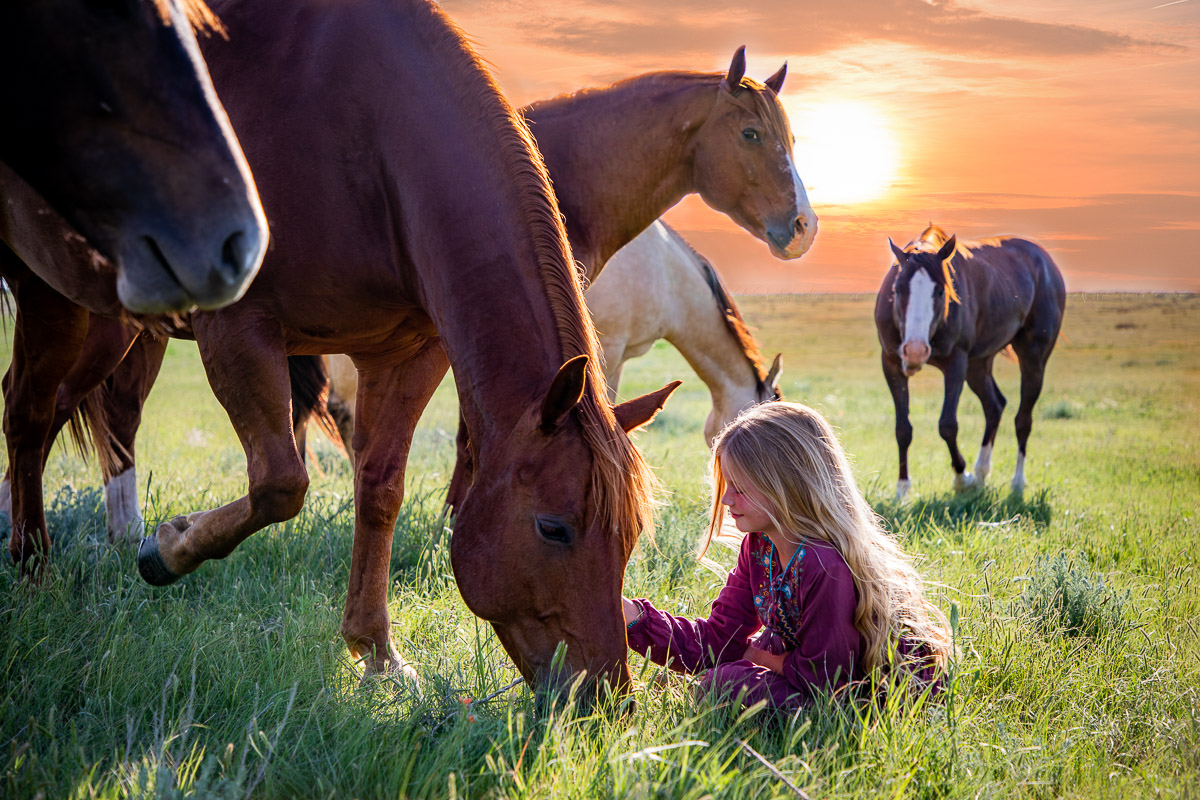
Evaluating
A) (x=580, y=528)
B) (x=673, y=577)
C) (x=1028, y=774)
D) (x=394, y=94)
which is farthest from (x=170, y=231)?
(x=673, y=577)

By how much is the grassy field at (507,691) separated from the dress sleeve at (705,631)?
0.28ft

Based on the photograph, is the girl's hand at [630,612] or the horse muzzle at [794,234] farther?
the horse muzzle at [794,234]

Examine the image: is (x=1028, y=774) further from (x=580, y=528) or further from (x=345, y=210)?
(x=345, y=210)

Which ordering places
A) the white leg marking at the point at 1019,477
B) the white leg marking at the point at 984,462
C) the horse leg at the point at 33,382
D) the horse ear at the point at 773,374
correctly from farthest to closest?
the white leg marking at the point at 984,462
the white leg marking at the point at 1019,477
the horse ear at the point at 773,374
the horse leg at the point at 33,382

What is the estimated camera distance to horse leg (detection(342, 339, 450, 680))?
3084mm

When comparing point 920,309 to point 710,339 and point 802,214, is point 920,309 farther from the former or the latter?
point 802,214

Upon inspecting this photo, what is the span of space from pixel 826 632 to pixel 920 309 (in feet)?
18.7

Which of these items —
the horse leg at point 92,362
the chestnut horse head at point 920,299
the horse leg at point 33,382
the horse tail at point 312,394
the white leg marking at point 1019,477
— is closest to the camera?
the horse leg at point 33,382

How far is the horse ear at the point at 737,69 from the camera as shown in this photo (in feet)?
14.5

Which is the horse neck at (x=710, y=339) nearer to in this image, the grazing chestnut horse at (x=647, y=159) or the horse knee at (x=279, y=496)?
the grazing chestnut horse at (x=647, y=159)

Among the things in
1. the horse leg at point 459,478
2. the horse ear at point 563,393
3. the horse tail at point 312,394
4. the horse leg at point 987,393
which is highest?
the horse ear at point 563,393

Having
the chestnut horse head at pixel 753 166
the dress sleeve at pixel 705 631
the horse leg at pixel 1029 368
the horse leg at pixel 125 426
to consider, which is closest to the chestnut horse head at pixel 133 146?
the dress sleeve at pixel 705 631

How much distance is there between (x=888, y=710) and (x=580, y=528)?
98cm

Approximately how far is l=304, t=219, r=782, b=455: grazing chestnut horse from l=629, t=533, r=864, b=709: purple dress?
3916mm
